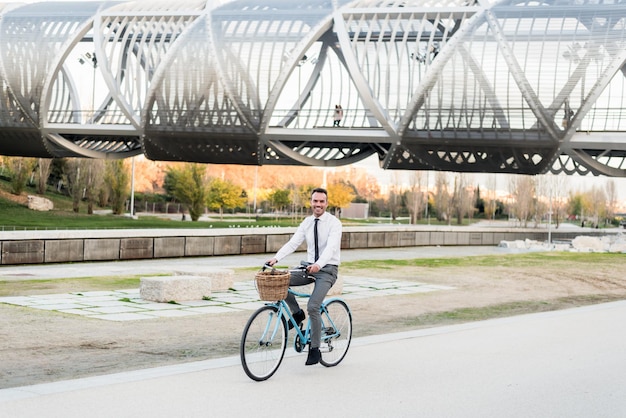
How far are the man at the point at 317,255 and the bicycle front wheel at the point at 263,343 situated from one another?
33 centimetres

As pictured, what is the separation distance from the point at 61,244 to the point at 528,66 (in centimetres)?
2579

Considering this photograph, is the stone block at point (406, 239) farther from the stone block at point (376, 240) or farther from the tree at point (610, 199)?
the tree at point (610, 199)

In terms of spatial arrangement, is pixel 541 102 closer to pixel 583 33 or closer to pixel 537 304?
pixel 583 33

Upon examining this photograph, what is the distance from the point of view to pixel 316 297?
7918 millimetres

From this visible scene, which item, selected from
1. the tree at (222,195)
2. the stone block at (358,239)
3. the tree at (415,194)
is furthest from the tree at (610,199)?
the stone block at (358,239)

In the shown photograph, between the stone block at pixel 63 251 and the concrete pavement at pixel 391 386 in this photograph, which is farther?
the stone block at pixel 63 251

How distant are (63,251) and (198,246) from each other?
224 inches

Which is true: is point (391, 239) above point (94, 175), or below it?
below

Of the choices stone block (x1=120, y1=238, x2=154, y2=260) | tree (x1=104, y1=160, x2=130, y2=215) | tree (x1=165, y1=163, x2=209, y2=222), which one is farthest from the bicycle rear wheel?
tree (x1=104, y1=160, x2=130, y2=215)

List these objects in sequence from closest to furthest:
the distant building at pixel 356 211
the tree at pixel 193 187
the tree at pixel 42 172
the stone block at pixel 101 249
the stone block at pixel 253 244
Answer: the stone block at pixel 101 249 < the stone block at pixel 253 244 < the tree at pixel 193 187 < the tree at pixel 42 172 < the distant building at pixel 356 211

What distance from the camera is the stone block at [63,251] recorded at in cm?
2325

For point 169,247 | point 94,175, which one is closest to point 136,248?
point 169,247

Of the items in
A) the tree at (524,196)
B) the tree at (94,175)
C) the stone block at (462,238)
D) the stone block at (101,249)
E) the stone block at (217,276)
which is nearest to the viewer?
the stone block at (217,276)

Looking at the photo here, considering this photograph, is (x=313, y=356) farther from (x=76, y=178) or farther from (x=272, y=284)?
(x=76, y=178)
